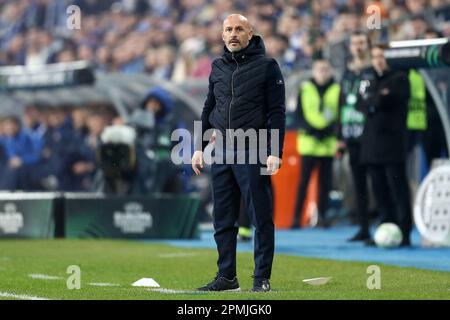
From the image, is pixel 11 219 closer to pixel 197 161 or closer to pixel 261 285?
pixel 197 161

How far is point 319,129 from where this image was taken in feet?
60.1

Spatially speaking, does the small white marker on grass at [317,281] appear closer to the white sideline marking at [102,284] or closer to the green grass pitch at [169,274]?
the green grass pitch at [169,274]

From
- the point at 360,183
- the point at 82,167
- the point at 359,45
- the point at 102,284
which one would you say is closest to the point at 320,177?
the point at 360,183

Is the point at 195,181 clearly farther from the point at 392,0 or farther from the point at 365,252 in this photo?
the point at 365,252

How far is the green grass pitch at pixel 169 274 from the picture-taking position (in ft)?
28.4

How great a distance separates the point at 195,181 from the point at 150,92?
286cm

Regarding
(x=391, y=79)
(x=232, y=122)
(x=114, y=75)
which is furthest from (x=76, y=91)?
(x=232, y=122)

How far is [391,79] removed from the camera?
14.3 m

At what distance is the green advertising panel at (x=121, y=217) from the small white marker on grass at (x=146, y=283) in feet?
22.6

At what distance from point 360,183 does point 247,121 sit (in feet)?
22.0

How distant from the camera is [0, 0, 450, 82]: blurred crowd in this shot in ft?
62.3

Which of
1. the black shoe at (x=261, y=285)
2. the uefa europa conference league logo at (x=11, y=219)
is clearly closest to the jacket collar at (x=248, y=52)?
the black shoe at (x=261, y=285)

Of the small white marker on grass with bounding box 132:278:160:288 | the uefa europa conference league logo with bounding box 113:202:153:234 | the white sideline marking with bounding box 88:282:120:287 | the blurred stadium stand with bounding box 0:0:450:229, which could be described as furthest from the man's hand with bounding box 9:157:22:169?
the small white marker on grass with bounding box 132:278:160:288
